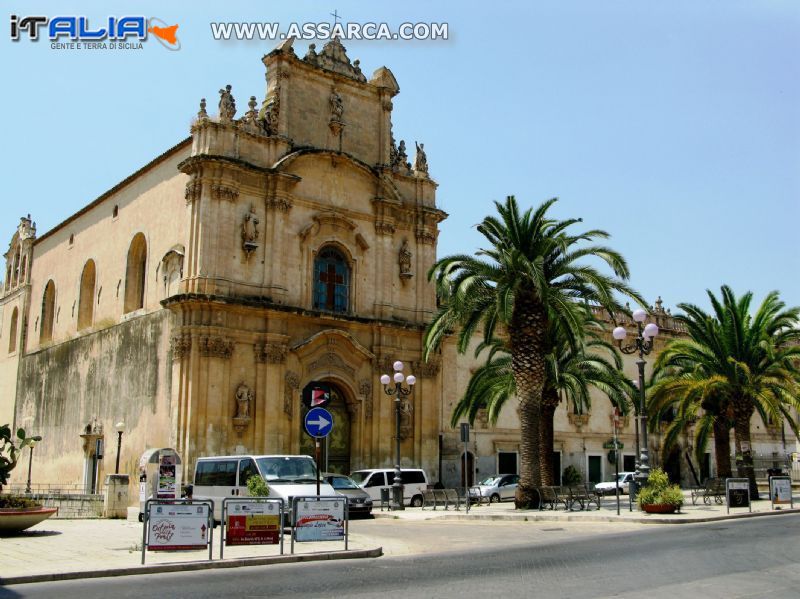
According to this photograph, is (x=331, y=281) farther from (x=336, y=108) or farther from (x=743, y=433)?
(x=743, y=433)

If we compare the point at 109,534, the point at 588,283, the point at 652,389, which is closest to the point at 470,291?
the point at 588,283

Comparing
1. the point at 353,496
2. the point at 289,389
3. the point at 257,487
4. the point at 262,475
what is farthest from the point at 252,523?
the point at 289,389

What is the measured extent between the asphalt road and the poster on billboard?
10562 mm

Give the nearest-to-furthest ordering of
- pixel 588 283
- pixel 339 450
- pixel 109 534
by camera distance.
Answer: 1. pixel 109 534
2. pixel 588 283
3. pixel 339 450

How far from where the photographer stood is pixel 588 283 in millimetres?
28266

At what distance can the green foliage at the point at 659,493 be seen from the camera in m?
23.9

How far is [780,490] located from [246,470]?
55.5ft

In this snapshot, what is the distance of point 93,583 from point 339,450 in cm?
2422

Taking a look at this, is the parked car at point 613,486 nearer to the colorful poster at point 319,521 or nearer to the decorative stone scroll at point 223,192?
the decorative stone scroll at point 223,192

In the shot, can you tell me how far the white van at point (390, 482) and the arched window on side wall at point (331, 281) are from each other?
294 inches

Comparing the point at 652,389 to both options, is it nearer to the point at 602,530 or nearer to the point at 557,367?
the point at 557,367

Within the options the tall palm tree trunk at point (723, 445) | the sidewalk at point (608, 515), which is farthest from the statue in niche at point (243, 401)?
the tall palm tree trunk at point (723, 445)

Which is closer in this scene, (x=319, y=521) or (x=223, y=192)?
(x=319, y=521)

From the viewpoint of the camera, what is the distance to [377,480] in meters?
32.0
